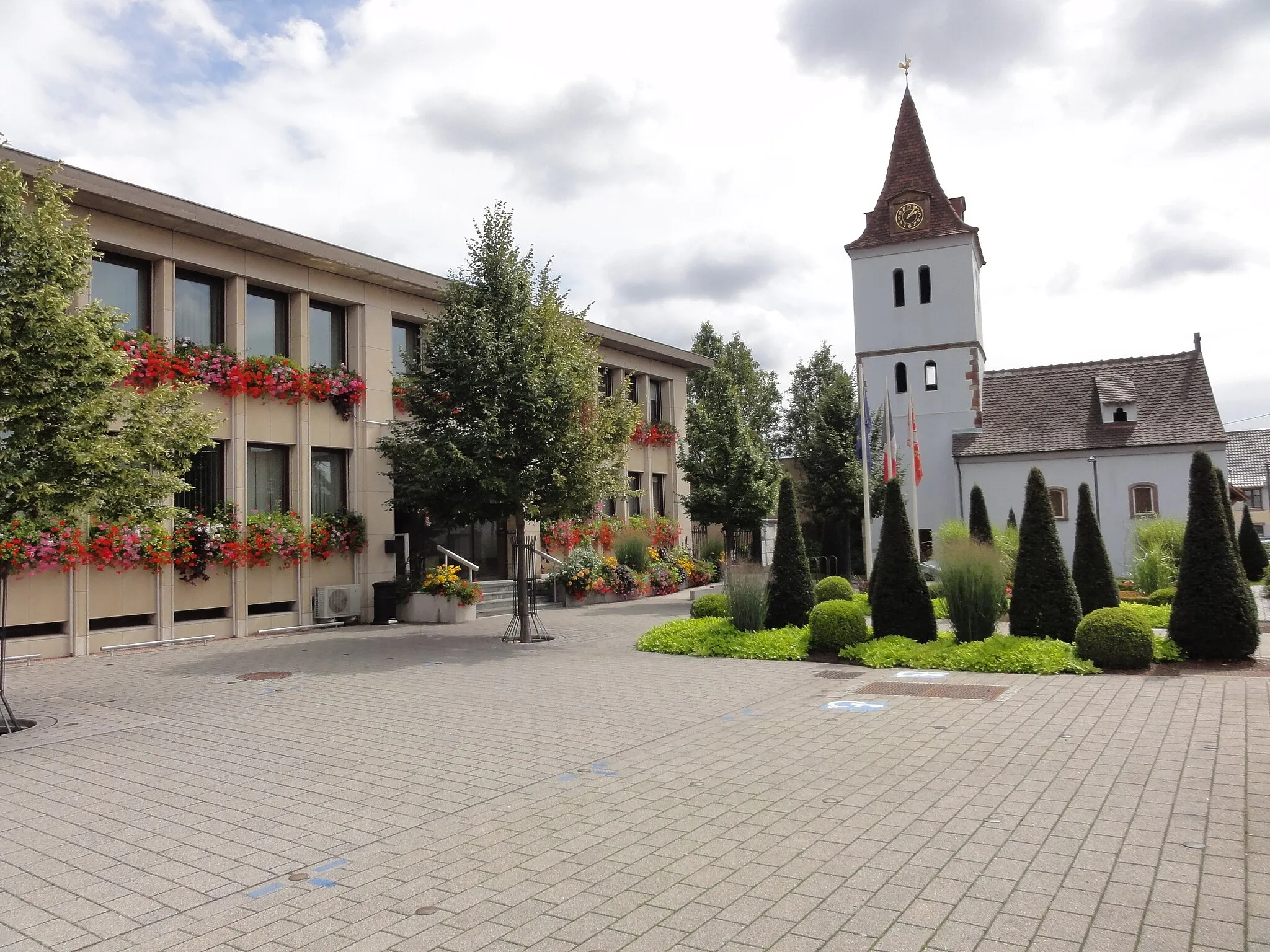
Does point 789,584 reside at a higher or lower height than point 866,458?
lower

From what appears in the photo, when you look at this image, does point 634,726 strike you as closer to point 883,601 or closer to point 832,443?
point 883,601

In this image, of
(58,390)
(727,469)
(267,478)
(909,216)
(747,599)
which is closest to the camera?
(58,390)

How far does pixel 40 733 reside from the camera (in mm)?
8641

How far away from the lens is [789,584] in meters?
15.3

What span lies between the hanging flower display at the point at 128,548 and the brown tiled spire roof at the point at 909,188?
1336 inches

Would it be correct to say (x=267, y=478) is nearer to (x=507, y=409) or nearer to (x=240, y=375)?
(x=240, y=375)

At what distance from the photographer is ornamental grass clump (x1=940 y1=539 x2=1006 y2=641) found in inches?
510

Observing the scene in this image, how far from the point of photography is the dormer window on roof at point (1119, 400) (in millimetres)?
37688

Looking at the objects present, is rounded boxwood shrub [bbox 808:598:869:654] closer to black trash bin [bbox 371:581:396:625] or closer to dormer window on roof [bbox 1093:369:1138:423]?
black trash bin [bbox 371:581:396:625]

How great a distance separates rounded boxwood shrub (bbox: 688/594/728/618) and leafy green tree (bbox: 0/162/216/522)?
1006cm

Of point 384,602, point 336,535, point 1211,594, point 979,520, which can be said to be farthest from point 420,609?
point 1211,594

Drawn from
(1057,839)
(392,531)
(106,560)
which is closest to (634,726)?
(1057,839)

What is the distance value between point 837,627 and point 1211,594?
468cm

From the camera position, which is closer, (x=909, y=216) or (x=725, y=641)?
(x=725, y=641)
